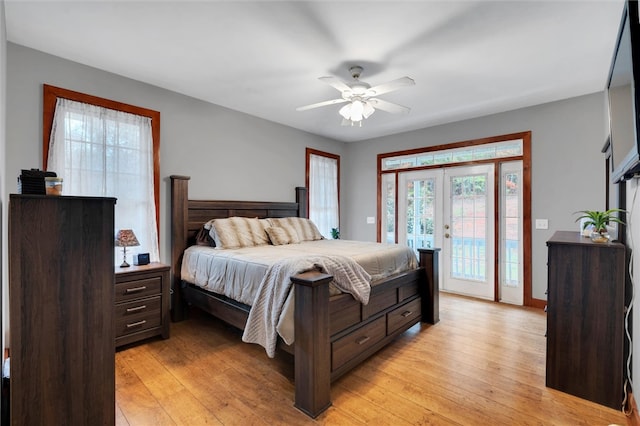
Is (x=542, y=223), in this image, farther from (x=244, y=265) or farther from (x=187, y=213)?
(x=187, y=213)

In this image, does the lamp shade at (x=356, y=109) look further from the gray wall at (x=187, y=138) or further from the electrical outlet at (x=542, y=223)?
the electrical outlet at (x=542, y=223)

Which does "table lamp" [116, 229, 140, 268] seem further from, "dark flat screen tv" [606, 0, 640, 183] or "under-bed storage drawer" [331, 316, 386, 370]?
"dark flat screen tv" [606, 0, 640, 183]

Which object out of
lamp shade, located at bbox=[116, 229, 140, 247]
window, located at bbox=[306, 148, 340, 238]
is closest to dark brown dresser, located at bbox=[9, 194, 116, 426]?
lamp shade, located at bbox=[116, 229, 140, 247]

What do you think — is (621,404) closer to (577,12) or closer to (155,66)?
(577,12)

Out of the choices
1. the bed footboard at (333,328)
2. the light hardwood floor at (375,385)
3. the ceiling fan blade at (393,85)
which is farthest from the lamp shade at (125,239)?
the ceiling fan blade at (393,85)

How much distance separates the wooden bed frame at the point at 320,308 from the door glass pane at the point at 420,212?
5.72ft

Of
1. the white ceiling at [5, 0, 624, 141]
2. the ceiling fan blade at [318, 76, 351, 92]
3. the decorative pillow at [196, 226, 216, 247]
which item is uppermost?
the white ceiling at [5, 0, 624, 141]

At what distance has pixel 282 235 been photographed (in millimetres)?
3826

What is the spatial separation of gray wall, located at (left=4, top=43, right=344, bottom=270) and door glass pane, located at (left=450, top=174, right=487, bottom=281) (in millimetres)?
2478

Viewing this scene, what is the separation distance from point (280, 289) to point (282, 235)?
1.72 metres

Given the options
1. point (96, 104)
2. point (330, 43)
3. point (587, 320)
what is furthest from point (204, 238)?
point (587, 320)

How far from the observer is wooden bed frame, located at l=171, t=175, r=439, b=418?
1.90m

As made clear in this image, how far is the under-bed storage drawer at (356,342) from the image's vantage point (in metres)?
2.12

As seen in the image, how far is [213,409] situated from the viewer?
75.8 inches
